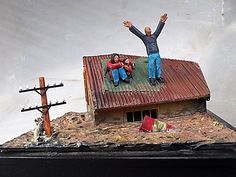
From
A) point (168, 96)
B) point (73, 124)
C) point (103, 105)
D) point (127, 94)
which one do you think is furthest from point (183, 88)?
point (73, 124)

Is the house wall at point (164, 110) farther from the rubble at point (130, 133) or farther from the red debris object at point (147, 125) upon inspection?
the red debris object at point (147, 125)

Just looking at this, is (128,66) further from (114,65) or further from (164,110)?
(164,110)

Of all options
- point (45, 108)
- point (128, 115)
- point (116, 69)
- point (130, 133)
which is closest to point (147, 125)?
point (130, 133)

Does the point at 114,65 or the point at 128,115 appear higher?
the point at 114,65

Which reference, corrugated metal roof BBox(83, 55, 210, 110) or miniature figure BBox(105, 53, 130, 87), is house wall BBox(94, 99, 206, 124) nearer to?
corrugated metal roof BBox(83, 55, 210, 110)

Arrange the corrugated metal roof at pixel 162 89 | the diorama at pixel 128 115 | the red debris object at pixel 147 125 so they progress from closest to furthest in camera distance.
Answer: the diorama at pixel 128 115 → the red debris object at pixel 147 125 → the corrugated metal roof at pixel 162 89

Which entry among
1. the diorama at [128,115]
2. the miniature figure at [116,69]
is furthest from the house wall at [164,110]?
the miniature figure at [116,69]

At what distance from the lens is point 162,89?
2.40m

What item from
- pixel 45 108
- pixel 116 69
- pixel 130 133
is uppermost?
pixel 116 69

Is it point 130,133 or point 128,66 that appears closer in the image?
point 130,133

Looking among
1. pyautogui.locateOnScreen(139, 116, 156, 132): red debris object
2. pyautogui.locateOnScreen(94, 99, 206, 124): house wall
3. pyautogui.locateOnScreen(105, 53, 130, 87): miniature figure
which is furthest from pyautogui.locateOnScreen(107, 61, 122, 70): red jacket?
pyautogui.locateOnScreen(139, 116, 156, 132): red debris object

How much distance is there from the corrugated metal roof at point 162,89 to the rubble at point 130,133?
12cm

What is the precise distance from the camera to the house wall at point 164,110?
91.7 inches

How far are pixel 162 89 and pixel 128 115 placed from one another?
0.79ft
